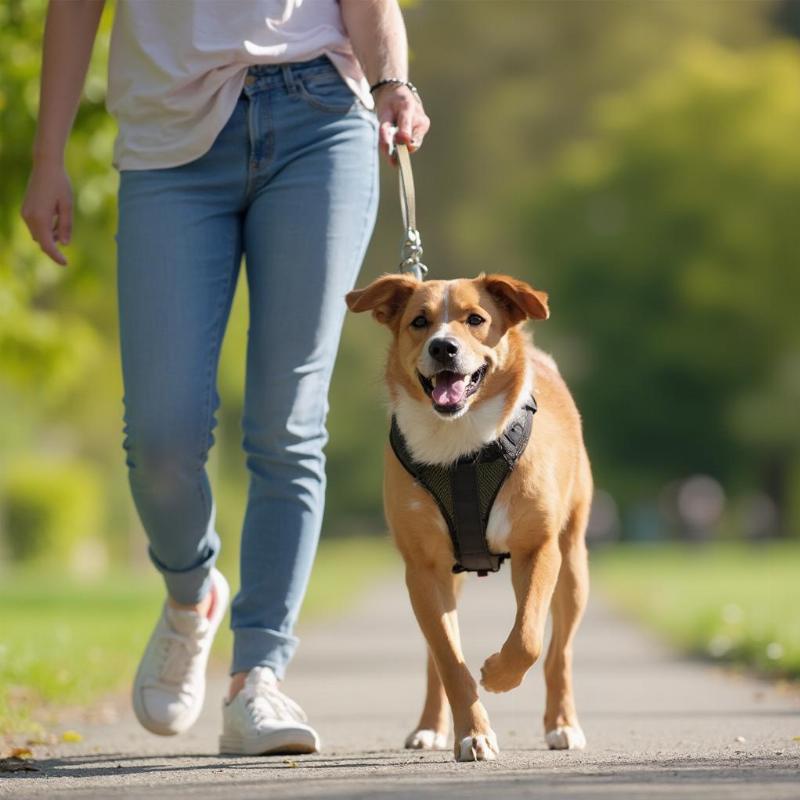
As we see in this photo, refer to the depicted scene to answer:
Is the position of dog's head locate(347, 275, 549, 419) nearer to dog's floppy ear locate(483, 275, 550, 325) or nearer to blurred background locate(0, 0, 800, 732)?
dog's floppy ear locate(483, 275, 550, 325)

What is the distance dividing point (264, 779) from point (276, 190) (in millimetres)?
1733

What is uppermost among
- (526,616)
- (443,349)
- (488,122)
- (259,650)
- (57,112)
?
(57,112)

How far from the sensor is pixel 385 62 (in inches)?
212

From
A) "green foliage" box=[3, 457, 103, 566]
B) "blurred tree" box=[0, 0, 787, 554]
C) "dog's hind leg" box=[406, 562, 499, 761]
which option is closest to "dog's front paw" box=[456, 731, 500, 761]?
"dog's hind leg" box=[406, 562, 499, 761]

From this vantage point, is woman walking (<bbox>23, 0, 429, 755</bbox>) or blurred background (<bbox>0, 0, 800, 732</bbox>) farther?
blurred background (<bbox>0, 0, 800, 732</bbox>)

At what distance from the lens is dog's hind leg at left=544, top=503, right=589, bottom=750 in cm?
569

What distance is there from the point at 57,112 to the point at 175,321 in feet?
2.93

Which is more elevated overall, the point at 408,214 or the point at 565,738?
the point at 408,214

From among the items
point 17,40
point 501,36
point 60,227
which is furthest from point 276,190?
point 501,36

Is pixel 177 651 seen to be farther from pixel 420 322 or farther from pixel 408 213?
pixel 408 213

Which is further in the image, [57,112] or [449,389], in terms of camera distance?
[57,112]

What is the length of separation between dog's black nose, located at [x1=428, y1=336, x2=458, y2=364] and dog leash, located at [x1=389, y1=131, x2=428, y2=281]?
1.17 ft

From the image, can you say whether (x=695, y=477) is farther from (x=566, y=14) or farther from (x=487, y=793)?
(x=487, y=793)

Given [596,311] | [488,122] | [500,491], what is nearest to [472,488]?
[500,491]
